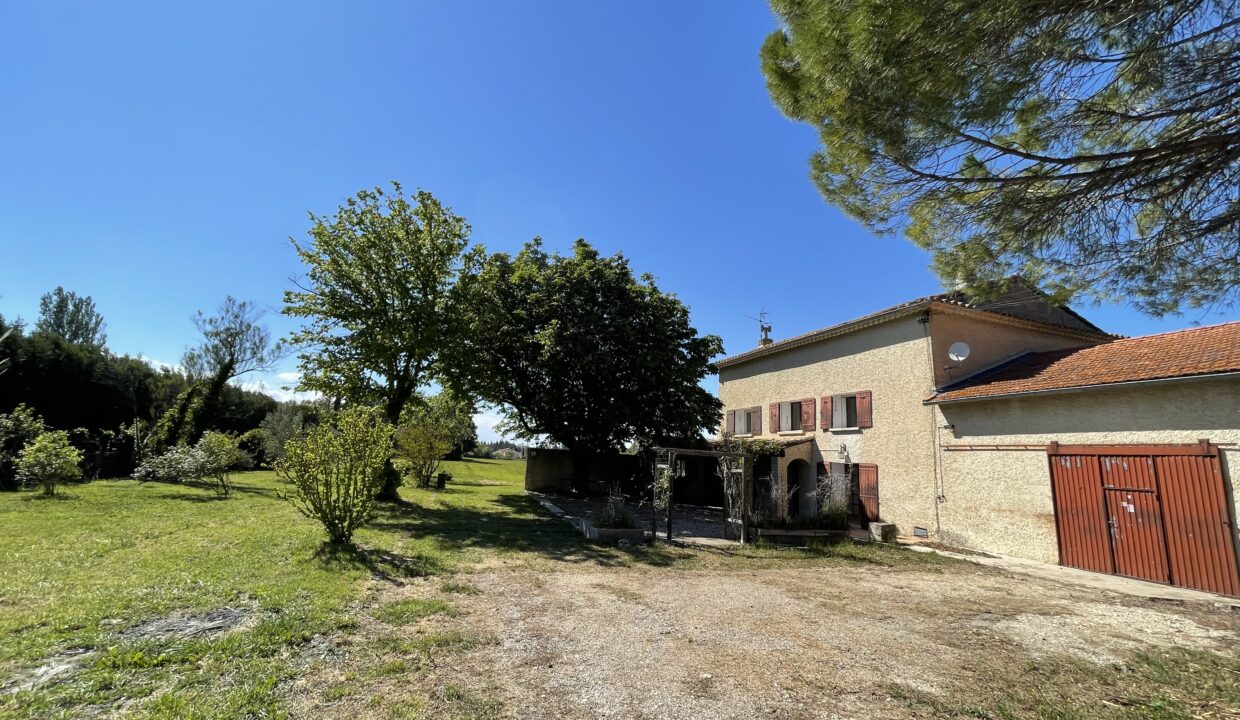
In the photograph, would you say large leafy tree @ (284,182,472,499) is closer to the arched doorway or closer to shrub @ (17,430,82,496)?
shrub @ (17,430,82,496)

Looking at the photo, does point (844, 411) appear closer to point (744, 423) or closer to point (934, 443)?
point (934, 443)

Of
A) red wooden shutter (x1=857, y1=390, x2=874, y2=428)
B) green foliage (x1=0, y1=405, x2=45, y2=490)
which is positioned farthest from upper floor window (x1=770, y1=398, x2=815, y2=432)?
green foliage (x1=0, y1=405, x2=45, y2=490)

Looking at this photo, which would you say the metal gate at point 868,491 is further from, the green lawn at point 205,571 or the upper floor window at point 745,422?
the upper floor window at point 745,422

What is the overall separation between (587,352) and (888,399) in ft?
31.2

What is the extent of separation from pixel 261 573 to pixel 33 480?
11777mm

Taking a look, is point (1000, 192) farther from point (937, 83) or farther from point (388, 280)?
point (388, 280)

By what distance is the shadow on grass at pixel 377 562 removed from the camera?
7547 millimetres

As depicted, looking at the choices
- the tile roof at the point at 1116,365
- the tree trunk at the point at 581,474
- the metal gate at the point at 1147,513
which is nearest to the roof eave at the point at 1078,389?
the tile roof at the point at 1116,365

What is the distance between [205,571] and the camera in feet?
22.2

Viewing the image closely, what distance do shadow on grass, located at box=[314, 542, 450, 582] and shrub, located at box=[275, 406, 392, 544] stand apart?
0.45 metres

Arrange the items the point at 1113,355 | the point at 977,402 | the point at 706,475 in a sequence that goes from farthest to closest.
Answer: the point at 706,475
the point at 977,402
the point at 1113,355

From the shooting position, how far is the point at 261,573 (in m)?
6.86

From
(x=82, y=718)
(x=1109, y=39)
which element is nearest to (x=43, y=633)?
(x=82, y=718)

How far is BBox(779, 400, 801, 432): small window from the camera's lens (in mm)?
18906
